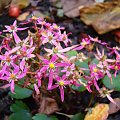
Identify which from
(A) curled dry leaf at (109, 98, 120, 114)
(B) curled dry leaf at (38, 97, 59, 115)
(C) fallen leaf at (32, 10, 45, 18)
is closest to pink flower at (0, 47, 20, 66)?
(B) curled dry leaf at (38, 97, 59, 115)

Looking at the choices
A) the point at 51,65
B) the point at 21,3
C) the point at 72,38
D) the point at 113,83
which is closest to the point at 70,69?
the point at 51,65

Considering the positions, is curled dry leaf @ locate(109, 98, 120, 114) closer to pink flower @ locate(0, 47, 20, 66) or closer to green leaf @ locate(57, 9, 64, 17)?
pink flower @ locate(0, 47, 20, 66)

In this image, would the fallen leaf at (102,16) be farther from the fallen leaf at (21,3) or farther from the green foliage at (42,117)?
the green foliage at (42,117)

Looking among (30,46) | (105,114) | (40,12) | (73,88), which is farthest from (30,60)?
(40,12)

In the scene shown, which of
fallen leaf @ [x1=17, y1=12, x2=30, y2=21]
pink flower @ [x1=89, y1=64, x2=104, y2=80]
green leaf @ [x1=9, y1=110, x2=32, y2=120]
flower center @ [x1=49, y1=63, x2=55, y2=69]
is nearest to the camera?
flower center @ [x1=49, y1=63, x2=55, y2=69]

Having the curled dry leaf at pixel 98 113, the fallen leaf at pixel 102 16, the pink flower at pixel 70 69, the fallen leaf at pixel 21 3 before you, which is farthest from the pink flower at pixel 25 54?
the fallen leaf at pixel 21 3
